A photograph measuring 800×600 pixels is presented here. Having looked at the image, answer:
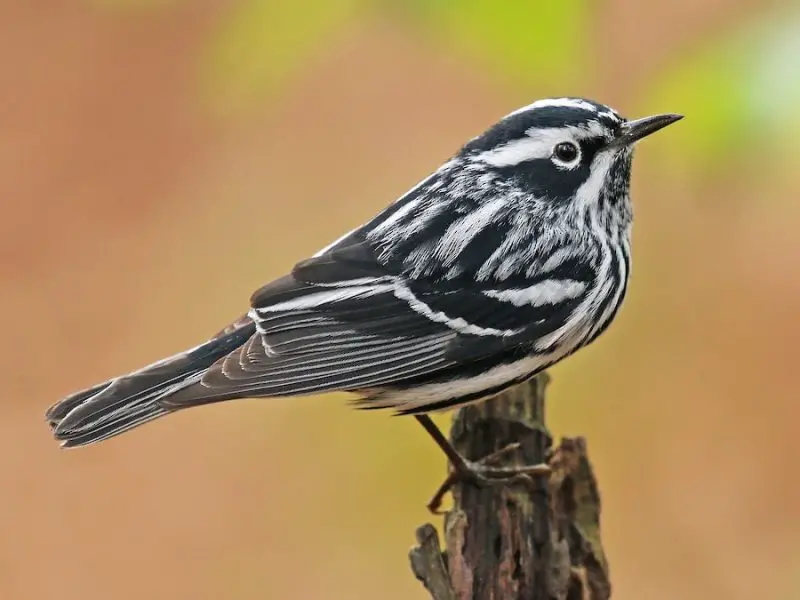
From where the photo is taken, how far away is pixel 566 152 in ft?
8.53

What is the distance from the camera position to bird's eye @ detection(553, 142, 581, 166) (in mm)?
2586

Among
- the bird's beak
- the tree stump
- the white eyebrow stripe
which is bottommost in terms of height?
the tree stump

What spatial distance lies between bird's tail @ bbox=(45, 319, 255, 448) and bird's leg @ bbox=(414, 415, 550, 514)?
603mm

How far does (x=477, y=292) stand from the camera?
2.54 m

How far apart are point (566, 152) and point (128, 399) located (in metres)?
1.22

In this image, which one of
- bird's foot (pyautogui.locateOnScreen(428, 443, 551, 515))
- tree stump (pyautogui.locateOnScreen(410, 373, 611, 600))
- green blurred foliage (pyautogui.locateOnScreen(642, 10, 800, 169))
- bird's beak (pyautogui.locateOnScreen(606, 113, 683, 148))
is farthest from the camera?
bird's foot (pyautogui.locateOnScreen(428, 443, 551, 515))

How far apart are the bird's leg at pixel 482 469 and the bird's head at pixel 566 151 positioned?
2.22ft

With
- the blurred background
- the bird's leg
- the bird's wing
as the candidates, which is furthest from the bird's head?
the bird's leg

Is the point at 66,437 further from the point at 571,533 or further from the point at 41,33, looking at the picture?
the point at 41,33

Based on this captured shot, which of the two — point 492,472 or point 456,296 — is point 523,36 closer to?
point 456,296

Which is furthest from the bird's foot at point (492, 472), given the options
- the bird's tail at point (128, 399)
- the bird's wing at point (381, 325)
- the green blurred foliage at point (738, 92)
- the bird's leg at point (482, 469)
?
the green blurred foliage at point (738, 92)

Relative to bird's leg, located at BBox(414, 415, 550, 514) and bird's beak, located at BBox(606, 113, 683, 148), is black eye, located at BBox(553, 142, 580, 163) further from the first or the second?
bird's leg, located at BBox(414, 415, 550, 514)

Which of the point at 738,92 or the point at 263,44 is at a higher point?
the point at 263,44

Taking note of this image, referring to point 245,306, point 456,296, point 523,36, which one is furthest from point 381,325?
point 245,306
